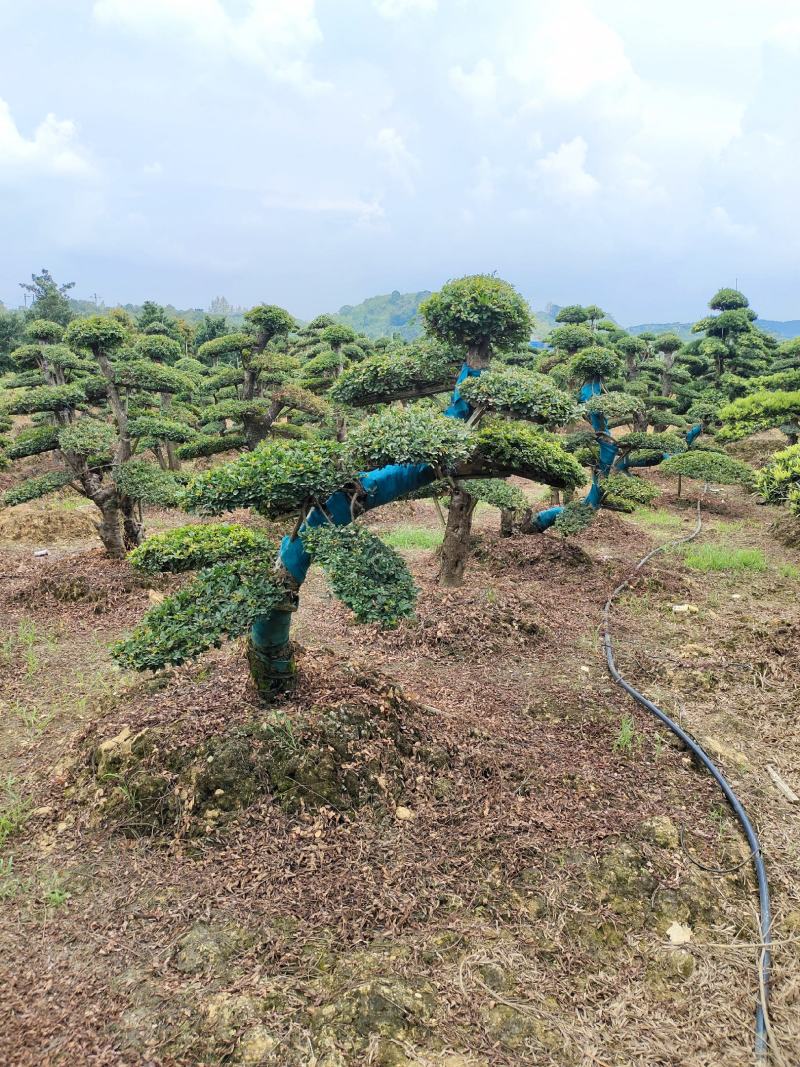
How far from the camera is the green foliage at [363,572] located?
3410mm

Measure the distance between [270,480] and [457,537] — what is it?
13.9 ft

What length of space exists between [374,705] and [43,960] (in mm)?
2268

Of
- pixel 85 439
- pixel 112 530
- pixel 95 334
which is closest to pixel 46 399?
pixel 85 439

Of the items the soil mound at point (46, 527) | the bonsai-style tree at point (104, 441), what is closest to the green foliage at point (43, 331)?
the soil mound at point (46, 527)

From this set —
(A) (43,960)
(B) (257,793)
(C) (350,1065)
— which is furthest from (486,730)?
(A) (43,960)

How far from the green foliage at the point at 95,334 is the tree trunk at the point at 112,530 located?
2.04 m

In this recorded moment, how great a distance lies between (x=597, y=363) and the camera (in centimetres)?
965

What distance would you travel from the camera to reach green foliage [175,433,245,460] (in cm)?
1123

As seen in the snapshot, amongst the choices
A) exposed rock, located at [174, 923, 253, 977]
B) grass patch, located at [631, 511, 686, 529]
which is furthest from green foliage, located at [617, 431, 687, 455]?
exposed rock, located at [174, 923, 253, 977]

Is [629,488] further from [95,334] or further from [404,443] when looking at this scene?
[95,334]

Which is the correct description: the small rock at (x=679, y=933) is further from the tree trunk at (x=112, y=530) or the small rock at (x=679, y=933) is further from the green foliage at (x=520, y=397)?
the tree trunk at (x=112, y=530)

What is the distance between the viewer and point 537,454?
182 inches

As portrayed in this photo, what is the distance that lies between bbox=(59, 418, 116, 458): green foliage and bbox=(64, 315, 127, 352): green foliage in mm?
1005

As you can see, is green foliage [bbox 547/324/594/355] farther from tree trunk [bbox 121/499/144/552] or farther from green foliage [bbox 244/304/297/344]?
tree trunk [bbox 121/499/144/552]
